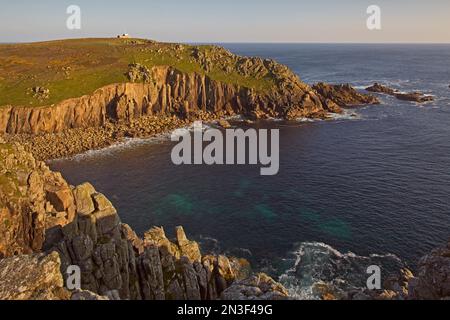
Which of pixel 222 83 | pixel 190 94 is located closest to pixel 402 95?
pixel 222 83

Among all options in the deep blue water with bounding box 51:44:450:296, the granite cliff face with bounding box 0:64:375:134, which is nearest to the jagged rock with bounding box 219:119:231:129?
the granite cliff face with bounding box 0:64:375:134

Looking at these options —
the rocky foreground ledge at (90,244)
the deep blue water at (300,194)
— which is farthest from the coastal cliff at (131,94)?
the rocky foreground ledge at (90,244)

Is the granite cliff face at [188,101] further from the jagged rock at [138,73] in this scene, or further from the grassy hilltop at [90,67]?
the grassy hilltop at [90,67]

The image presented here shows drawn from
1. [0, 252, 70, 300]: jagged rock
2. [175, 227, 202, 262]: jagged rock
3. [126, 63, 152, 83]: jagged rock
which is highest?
[126, 63, 152, 83]: jagged rock

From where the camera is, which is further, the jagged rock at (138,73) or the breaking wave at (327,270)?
the jagged rock at (138,73)

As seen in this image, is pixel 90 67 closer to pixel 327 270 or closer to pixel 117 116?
pixel 117 116

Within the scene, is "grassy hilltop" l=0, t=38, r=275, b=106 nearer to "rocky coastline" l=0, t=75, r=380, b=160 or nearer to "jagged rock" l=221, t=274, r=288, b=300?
"rocky coastline" l=0, t=75, r=380, b=160

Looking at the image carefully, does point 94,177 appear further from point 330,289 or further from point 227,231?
point 330,289
